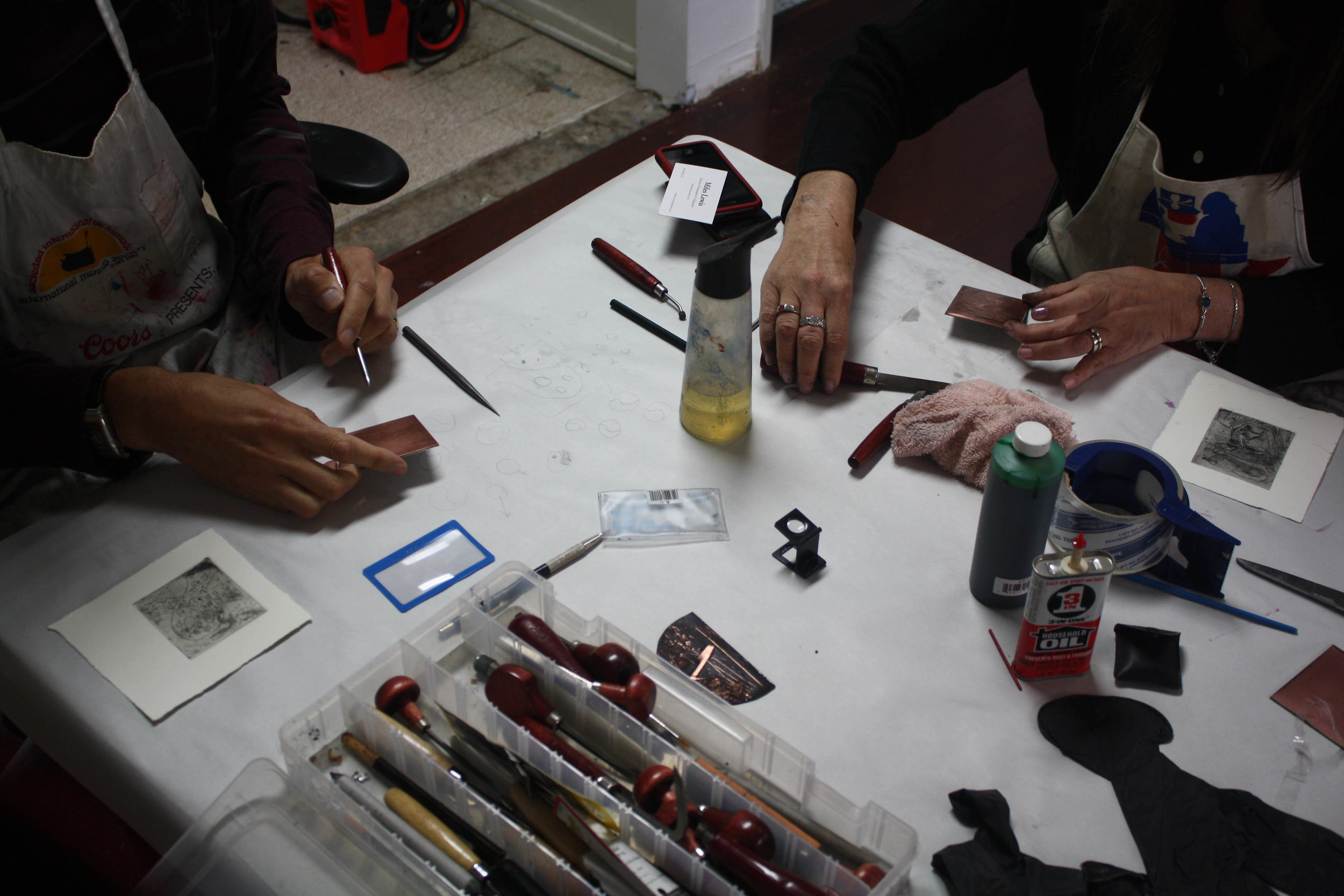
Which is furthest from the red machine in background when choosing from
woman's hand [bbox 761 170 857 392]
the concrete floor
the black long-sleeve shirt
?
woman's hand [bbox 761 170 857 392]

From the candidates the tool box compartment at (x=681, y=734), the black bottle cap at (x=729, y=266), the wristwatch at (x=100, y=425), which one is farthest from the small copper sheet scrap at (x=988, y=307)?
the wristwatch at (x=100, y=425)

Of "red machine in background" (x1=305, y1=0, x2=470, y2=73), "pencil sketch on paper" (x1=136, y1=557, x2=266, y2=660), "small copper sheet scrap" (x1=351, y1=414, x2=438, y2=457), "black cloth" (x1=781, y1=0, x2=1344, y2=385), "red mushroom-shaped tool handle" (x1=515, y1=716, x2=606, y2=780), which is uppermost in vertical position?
"black cloth" (x1=781, y1=0, x2=1344, y2=385)

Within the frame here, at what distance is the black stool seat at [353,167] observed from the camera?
1.23 m

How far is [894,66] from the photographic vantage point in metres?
1.33

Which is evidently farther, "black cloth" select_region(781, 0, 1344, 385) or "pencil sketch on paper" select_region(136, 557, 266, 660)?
"black cloth" select_region(781, 0, 1344, 385)

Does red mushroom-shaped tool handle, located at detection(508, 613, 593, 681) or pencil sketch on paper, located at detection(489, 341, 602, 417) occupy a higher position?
red mushroom-shaped tool handle, located at detection(508, 613, 593, 681)

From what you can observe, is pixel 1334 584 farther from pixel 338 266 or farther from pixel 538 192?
pixel 538 192

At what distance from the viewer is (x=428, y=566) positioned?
863mm

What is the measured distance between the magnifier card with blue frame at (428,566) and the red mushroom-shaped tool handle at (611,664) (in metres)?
0.20

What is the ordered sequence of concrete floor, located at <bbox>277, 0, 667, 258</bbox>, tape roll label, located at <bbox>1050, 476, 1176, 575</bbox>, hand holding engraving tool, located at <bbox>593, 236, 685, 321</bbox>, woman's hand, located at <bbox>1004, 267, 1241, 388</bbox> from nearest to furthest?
tape roll label, located at <bbox>1050, 476, 1176, 575</bbox>, woman's hand, located at <bbox>1004, 267, 1241, 388</bbox>, hand holding engraving tool, located at <bbox>593, 236, 685, 321</bbox>, concrete floor, located at <bbox>277, 0, 667, 258</bbox>

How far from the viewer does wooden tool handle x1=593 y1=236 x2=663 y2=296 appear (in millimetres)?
1162

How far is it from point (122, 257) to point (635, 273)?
593mm

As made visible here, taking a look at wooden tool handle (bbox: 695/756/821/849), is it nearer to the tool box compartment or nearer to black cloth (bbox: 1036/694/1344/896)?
the tool box compartment

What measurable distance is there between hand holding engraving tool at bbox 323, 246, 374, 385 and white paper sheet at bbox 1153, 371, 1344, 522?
0.86 meters
